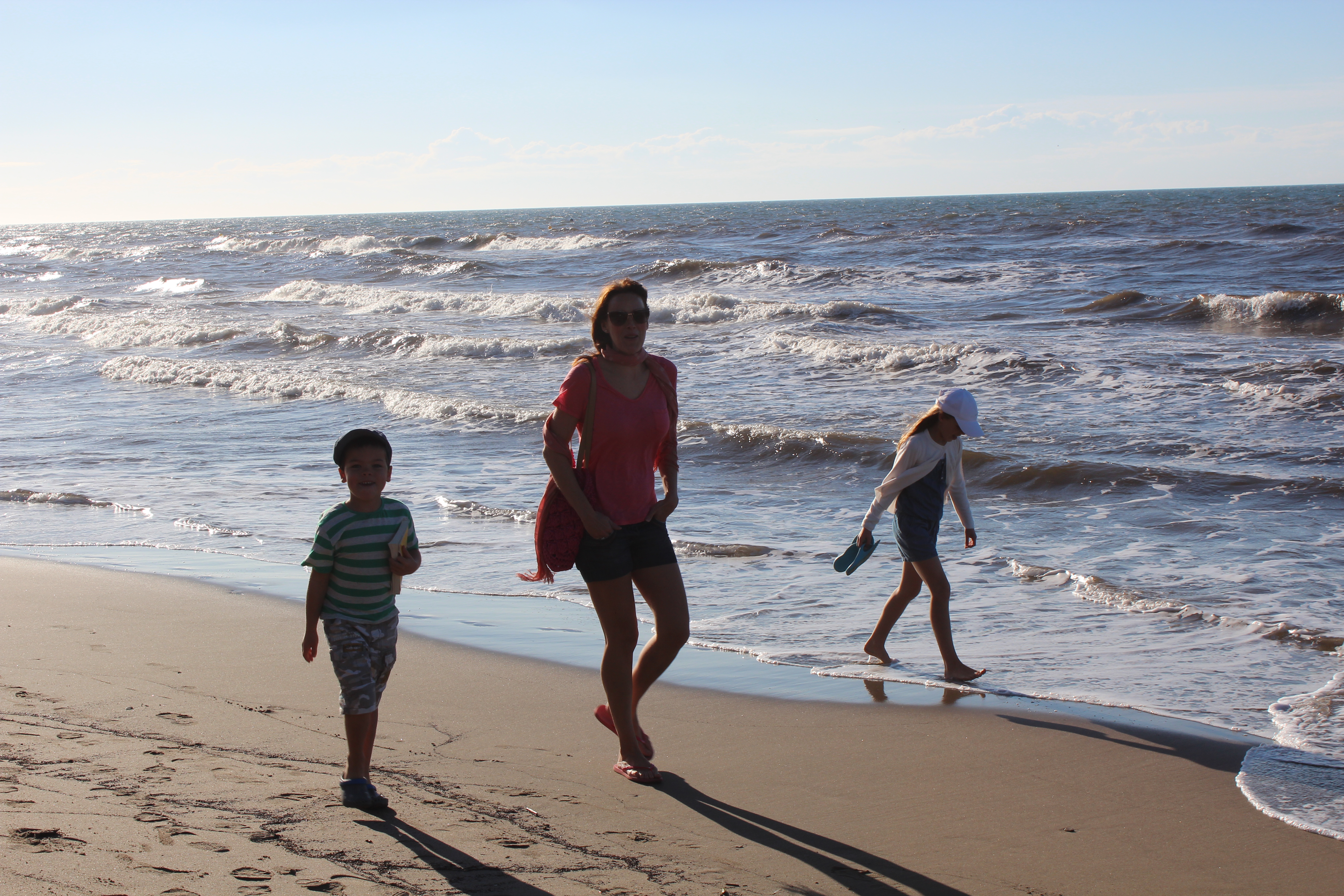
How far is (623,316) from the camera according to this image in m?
3.40

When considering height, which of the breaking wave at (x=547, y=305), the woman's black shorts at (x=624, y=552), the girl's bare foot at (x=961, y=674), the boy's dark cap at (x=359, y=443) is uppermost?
the breaking wave at (x=547, y=305)

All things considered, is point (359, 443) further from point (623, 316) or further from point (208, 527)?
point (208, 527)

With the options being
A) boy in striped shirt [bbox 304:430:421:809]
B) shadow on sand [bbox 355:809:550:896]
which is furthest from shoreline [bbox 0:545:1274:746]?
shadow on sand [bbox 355:809:550:896]

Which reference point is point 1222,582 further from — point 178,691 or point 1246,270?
point 1246,270

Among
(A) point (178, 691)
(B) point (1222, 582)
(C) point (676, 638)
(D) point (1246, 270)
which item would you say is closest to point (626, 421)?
(C) point (676, 638)

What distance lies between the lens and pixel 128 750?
349 centimetres

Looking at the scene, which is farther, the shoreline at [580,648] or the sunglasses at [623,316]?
the shoreline at [580,648]

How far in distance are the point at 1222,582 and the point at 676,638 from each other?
4037 millimetres

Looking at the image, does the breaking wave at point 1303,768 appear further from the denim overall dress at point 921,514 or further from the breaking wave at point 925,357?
the breaking wave at point 925,357

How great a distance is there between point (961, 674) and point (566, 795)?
2.05 m

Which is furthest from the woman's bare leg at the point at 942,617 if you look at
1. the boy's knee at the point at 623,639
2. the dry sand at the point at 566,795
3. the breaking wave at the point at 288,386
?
the breaking wave at the point at 288,386

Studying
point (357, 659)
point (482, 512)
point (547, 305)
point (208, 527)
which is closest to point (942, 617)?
point (357, 659)

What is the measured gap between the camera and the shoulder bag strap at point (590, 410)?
340 cm

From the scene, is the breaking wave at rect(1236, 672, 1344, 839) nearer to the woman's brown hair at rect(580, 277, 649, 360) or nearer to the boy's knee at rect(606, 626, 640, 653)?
the boy's knee at rect(606, 626, 640, 653)
